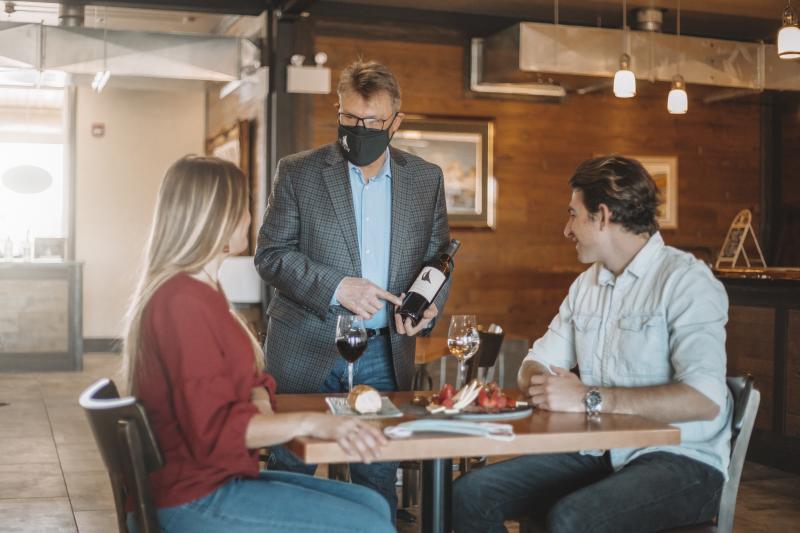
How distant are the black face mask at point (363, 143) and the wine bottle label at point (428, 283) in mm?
428

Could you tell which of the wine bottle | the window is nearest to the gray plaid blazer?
the wine bottle

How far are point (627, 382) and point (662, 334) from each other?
0.49 feet

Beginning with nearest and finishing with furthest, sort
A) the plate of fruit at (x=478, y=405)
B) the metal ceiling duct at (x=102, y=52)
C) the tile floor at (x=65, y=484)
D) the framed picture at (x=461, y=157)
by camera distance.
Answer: the plate of fruit at (x=478, y=405), the tile floor at (x=65, y=484), the metal ceiling duct at (x=102, y=52), the framed picture at (x=461, y=157)

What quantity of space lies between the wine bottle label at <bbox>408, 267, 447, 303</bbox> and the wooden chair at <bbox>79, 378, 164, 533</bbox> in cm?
107

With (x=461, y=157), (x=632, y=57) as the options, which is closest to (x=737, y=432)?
(x=632, y=57)

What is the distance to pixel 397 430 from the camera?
194 centimetres

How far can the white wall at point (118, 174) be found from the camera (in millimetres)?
11547

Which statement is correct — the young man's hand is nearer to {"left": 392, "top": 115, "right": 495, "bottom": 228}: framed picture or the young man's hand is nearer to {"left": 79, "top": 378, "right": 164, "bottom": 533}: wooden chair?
{"left": 79, "top": 378, "right": 164, "bottom": 533}: wooden chair

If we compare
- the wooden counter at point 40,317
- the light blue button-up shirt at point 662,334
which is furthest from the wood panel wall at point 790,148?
the light blue button-up shirt at point 662,334

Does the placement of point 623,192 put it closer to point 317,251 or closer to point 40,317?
point 317,251

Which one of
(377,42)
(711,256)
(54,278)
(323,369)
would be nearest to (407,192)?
(323,369)

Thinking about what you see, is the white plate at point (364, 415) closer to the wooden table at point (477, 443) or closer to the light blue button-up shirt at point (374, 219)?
the wooden table at point (477, 443)

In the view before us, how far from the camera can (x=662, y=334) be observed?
2428 millimetres

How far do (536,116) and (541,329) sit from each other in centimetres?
177
